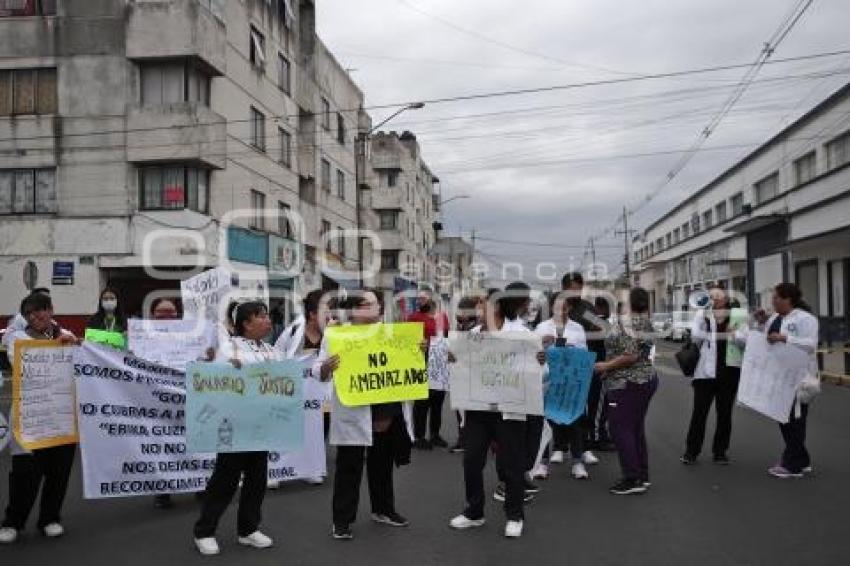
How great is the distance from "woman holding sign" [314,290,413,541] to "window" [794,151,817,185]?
3199cm

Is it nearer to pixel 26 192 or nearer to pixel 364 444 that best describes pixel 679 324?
pixel 26 192

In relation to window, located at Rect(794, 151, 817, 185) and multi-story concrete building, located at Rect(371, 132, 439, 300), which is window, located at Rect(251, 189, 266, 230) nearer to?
window, located at Rect(794, 151, 817, 185)

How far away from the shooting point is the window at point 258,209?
31.5 m

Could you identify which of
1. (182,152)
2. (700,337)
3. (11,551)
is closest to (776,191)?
(182,152)

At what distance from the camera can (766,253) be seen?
39.9 metres

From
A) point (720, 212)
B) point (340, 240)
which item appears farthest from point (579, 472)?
point (720, 212)

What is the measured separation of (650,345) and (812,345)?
177 centimetres

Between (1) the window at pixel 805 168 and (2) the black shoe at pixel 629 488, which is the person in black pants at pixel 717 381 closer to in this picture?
(2) the black shoe at pixel 629 488

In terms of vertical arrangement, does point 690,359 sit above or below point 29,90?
below

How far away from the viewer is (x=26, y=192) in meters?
27.4

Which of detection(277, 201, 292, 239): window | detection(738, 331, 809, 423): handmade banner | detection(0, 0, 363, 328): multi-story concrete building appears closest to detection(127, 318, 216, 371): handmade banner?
detection(738, 331, 809, 423): handmade banner

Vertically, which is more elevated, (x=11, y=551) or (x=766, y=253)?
(x=766, y=253)

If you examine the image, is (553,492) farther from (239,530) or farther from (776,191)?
(776,191)

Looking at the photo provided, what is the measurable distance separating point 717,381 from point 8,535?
679 centimetres
